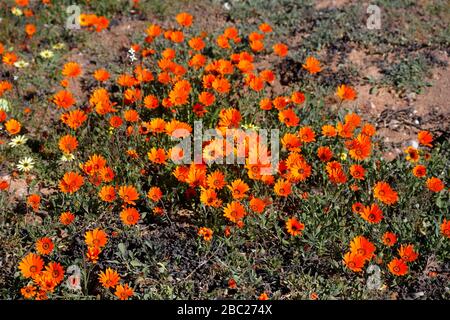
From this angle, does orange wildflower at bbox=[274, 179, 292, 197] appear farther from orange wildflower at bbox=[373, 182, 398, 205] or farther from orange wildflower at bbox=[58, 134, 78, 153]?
orange wildflower at bbox=[58, 134, 78, 153]

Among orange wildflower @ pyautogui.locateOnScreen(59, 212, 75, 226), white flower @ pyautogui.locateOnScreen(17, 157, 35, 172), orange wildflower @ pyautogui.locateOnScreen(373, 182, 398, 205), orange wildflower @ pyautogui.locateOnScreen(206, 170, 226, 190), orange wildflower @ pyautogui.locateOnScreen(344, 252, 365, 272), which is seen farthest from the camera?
white flower @ pyautogui.locateOnScreen(17, 157, 35, 172)

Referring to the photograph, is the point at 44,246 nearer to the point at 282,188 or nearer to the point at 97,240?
the point at 97,240

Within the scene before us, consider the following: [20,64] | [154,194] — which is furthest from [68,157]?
[20,64]

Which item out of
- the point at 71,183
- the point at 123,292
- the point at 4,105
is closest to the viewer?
the point at 123,292

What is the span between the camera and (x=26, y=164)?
5.02 metres

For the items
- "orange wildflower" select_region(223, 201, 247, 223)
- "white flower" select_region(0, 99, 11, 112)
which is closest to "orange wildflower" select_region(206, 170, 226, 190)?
"orange wildflower" select_region(223, 201, 247, 223)

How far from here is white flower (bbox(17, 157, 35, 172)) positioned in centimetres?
497

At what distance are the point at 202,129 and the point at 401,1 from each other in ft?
12.5

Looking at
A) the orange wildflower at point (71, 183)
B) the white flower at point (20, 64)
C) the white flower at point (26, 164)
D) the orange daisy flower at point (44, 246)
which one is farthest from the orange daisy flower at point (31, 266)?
the white flower at point (20, 64)

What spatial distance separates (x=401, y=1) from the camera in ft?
23.6

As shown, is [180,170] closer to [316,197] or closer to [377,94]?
[316,197]

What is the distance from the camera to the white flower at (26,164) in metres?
4.97

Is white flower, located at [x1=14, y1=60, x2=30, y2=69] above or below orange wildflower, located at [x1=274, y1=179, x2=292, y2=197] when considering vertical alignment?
above
